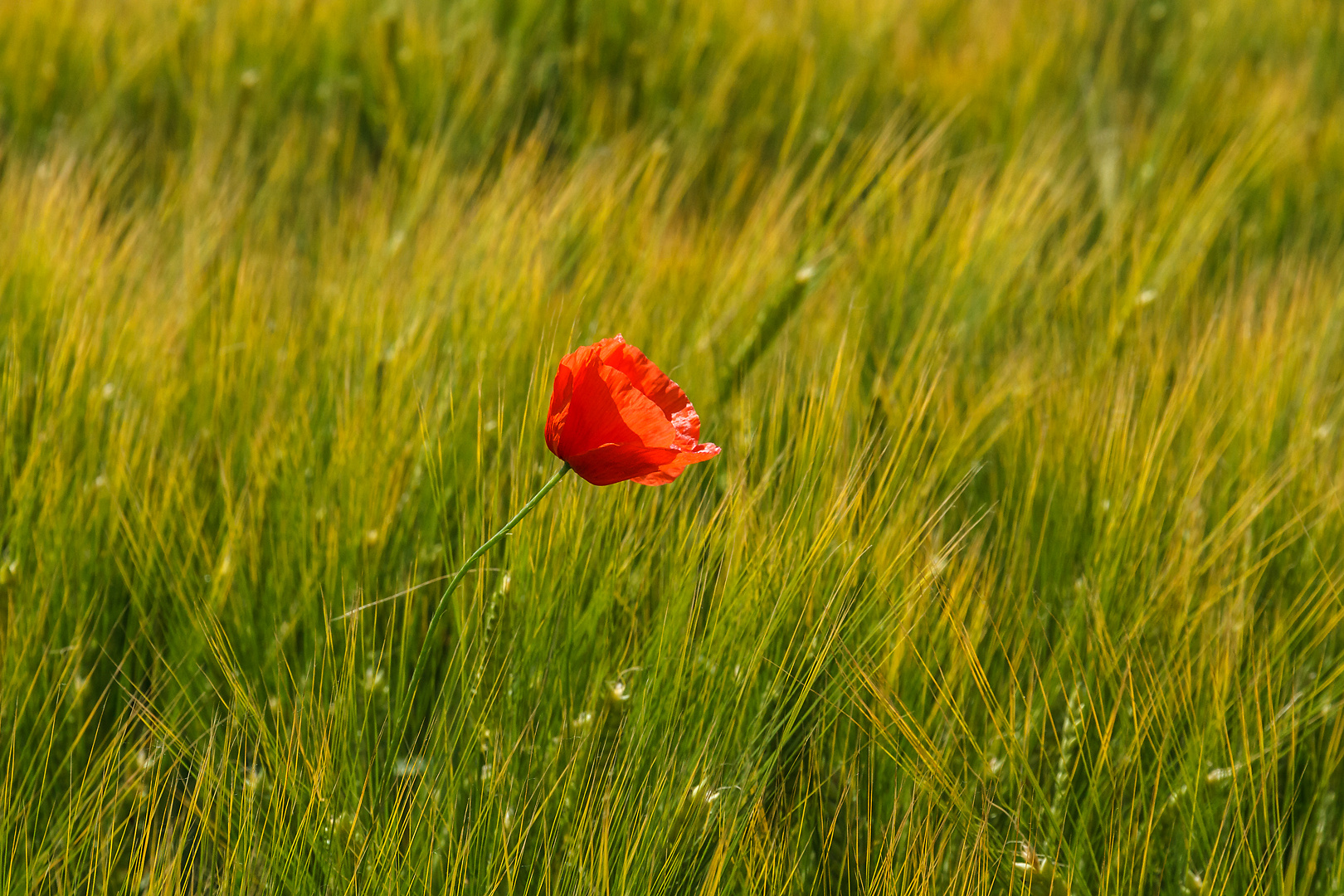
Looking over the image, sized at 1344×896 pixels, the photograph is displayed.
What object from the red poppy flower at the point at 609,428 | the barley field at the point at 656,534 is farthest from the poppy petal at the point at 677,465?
the barley field at the point at 656,534

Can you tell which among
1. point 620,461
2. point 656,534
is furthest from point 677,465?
point 656,534

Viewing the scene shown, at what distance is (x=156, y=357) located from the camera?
36.4 inches

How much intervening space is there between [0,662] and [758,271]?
699mm

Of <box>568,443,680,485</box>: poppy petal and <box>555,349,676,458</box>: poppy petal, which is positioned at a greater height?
<box>555,349,676,458</box>: poppy petal

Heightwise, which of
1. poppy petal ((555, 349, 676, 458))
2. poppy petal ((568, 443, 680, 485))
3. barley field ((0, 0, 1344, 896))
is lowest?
barley field ((0, 0, 1344, 896))

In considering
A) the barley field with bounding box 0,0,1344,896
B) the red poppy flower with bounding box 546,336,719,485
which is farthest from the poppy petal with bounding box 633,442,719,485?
the barley field with bounding box 0,0,1344,896

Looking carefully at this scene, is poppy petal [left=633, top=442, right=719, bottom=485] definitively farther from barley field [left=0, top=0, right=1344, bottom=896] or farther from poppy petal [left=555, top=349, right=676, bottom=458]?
barley field [left=0, top=0, right=1344, bottom=896]

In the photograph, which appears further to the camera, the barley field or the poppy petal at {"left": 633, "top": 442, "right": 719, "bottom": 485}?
the barley field

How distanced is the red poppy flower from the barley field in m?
0.09

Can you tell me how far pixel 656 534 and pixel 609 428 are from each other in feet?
0.72

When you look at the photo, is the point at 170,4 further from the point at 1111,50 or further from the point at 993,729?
the point at 993,729

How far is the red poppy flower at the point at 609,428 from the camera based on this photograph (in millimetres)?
543

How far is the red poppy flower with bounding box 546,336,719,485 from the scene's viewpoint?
543mm

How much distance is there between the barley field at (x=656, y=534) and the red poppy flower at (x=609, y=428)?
89 millimetres
